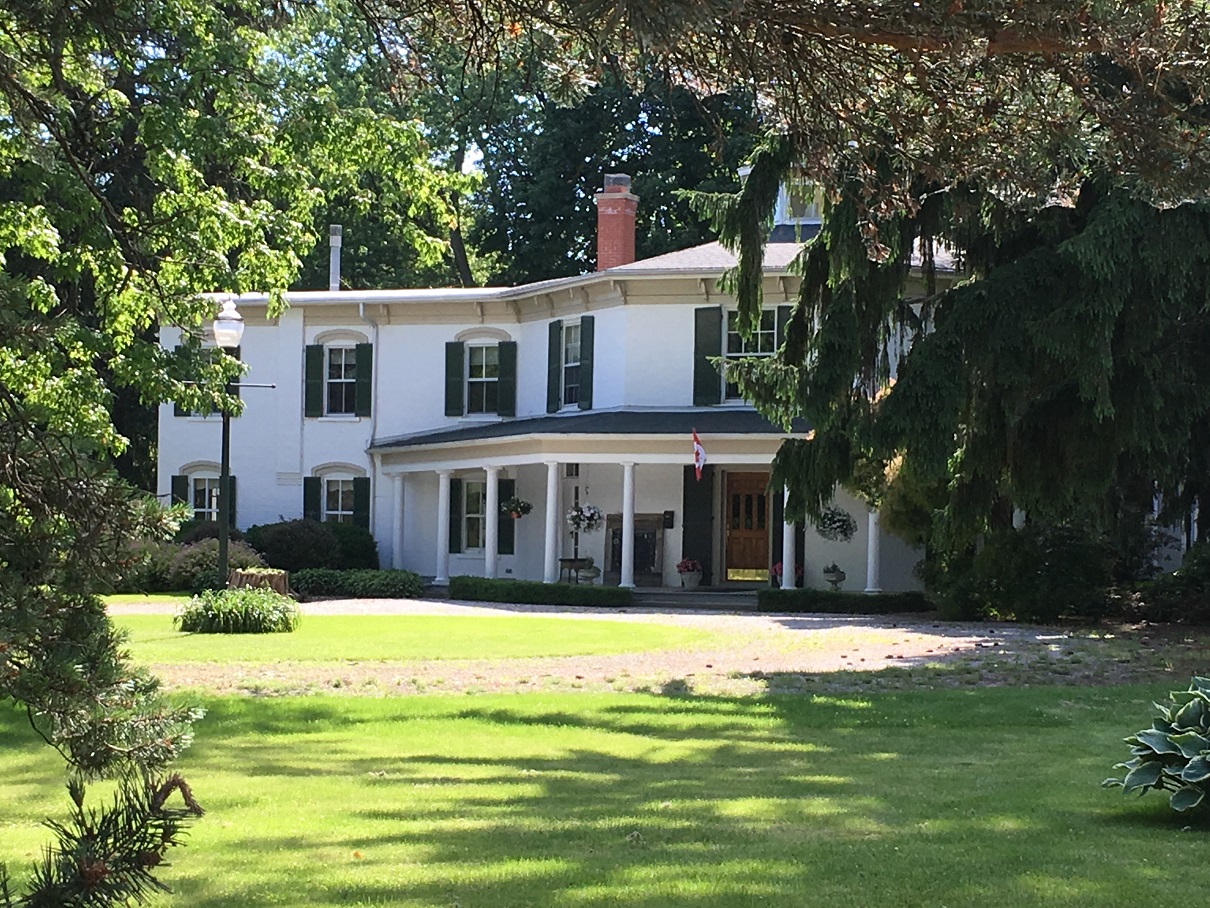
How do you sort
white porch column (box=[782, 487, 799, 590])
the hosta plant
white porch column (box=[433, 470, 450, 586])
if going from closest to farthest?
1. the hosta plant
2. white porch column (box=[782, 487, 799, 590])
3. white porch column (box=[433, 470, 450, 586])

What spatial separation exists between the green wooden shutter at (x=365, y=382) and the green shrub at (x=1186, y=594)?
682 inches

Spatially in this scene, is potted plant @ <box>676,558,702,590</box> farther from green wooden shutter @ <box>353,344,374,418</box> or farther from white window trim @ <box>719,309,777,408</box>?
green wooden shutter @ <box>353,344,374,418</box>

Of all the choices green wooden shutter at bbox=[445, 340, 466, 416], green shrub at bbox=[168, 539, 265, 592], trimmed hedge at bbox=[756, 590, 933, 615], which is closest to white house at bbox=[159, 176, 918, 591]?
green wooden shutter at bbox=[445, 340, 466, 416]

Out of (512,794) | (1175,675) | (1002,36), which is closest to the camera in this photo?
(1002,36)

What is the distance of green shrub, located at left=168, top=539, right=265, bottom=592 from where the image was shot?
95.2 ft

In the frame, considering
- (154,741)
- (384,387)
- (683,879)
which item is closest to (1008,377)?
(683,879)

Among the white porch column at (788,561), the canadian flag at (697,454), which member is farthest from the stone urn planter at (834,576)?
the canadian flag at (697,454)

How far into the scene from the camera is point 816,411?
53.7ft

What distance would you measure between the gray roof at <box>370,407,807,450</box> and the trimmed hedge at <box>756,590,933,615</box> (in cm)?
295

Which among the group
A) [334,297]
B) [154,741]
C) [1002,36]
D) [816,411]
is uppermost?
[334,297]

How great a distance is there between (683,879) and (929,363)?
10.3 m

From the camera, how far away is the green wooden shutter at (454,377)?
107ft

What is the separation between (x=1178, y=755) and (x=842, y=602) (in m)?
18.7

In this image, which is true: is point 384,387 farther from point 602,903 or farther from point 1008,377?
point 602,903
